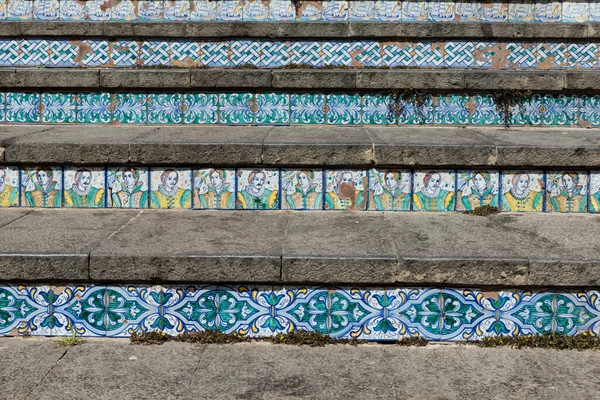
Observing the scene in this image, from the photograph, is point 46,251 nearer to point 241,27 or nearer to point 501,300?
point 501,300

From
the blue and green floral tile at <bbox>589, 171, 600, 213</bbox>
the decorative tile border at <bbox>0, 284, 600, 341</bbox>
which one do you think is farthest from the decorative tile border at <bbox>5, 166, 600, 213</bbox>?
the decorative tile border at <bbox>0, 284, 600, 341</bbox>

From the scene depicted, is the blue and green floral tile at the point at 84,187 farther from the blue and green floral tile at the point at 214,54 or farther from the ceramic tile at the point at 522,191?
the ceramic tile at the point at 522,191

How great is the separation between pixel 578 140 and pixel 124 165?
9.26ft

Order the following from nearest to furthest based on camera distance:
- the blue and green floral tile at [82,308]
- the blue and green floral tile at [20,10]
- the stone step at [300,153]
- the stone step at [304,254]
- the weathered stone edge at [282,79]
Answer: the stone step at [304,254] < the blue and green floral tile at [82,308] < the stone step at [300,153] < the weathered stone edge at [282,79] < the blue and green floral tile at [20,10]

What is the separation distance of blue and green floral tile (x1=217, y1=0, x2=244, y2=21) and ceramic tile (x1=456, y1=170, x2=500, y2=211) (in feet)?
10.3

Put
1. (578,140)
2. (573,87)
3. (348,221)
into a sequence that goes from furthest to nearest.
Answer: (573,87) → (578,140) → (348,221)

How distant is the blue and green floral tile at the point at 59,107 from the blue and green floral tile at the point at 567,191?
11.3ft

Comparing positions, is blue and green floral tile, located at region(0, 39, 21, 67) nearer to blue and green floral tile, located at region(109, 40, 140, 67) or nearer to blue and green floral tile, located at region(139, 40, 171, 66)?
blue and green floral tile, located at region(109, 40, 140, 67)

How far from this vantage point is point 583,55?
18.1 ft

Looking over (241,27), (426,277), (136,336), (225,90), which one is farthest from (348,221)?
(241,27)

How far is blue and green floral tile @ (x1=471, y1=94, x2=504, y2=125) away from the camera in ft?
15.9

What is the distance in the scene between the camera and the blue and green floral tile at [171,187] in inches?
147

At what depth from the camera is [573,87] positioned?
4.72m

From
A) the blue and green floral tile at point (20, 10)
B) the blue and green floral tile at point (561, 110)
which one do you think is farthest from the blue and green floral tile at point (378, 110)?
the blue and green floral tile at point (20, 10)
